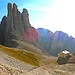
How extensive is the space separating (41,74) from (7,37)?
13931 cm

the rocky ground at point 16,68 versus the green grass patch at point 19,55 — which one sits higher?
the green grass patch at point 19,55

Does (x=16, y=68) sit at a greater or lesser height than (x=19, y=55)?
lesser

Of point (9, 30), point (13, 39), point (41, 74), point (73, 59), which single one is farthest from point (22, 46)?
point (41, 74)

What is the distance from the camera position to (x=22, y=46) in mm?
172875

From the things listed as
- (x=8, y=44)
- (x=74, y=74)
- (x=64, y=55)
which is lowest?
(x=74, y=74)

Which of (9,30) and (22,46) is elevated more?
(9,30)

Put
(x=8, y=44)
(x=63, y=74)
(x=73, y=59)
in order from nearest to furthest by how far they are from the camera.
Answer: (x=63, y=74) < (x=73, y=59) < (x=8, y=44)

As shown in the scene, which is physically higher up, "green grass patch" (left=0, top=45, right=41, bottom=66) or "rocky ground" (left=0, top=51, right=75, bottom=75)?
"green grass patch" (left=0, top=45, right=41, bottom=66)

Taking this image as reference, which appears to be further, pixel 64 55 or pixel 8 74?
pixel 64 55

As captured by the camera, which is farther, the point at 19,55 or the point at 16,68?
the point at 19,55

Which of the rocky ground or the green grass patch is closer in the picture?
the rocky ground

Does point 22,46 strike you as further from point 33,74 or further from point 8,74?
point 8,74

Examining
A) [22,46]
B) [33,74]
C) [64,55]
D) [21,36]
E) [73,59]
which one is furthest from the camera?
[21,36]

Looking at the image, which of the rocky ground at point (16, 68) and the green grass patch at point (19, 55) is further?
the green grass patch at point (19, 55)
